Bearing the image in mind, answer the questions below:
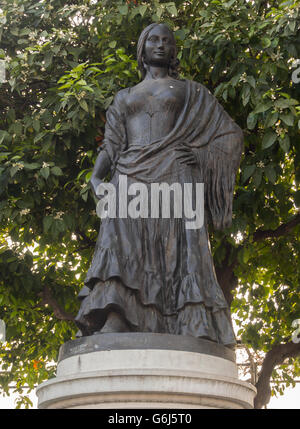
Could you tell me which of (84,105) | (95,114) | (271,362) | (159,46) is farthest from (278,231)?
(159,46)

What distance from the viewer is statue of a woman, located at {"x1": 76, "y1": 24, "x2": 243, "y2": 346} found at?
565cm

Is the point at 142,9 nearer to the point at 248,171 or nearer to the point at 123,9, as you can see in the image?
the point at 123,9

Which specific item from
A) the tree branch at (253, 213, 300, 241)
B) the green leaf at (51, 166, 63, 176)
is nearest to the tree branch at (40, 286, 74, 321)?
the green leaf at (51, 166, 63, 176)

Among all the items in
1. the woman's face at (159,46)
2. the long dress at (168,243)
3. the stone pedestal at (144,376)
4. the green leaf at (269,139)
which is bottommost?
the stone pedestal at (144,376)

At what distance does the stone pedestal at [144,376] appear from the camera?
16.2 feet

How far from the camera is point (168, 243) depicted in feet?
19.7

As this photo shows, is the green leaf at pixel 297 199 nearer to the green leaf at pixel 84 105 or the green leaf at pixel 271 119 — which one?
the green leaf at pixel 271 119

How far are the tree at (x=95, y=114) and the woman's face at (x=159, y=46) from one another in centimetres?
114

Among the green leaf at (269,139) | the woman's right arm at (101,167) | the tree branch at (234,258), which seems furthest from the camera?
the tree branch at (234,258)

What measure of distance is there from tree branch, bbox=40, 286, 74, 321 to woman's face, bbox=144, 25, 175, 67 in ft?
13.0

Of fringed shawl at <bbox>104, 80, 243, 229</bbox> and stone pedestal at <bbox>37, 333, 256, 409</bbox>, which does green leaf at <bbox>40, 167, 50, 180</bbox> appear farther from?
stone pedestal at <bbox>37, 333, 256, 409</bbox>

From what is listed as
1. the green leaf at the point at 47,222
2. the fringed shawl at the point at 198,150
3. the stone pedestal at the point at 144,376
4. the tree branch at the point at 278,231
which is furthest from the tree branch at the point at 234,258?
the stone pedestal at the point at 144,376

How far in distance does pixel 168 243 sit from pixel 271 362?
17.1 ft

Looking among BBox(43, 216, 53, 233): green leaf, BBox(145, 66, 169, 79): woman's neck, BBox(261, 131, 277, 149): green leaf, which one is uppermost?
BBox(145, 66, 169, 79): woman's neck
